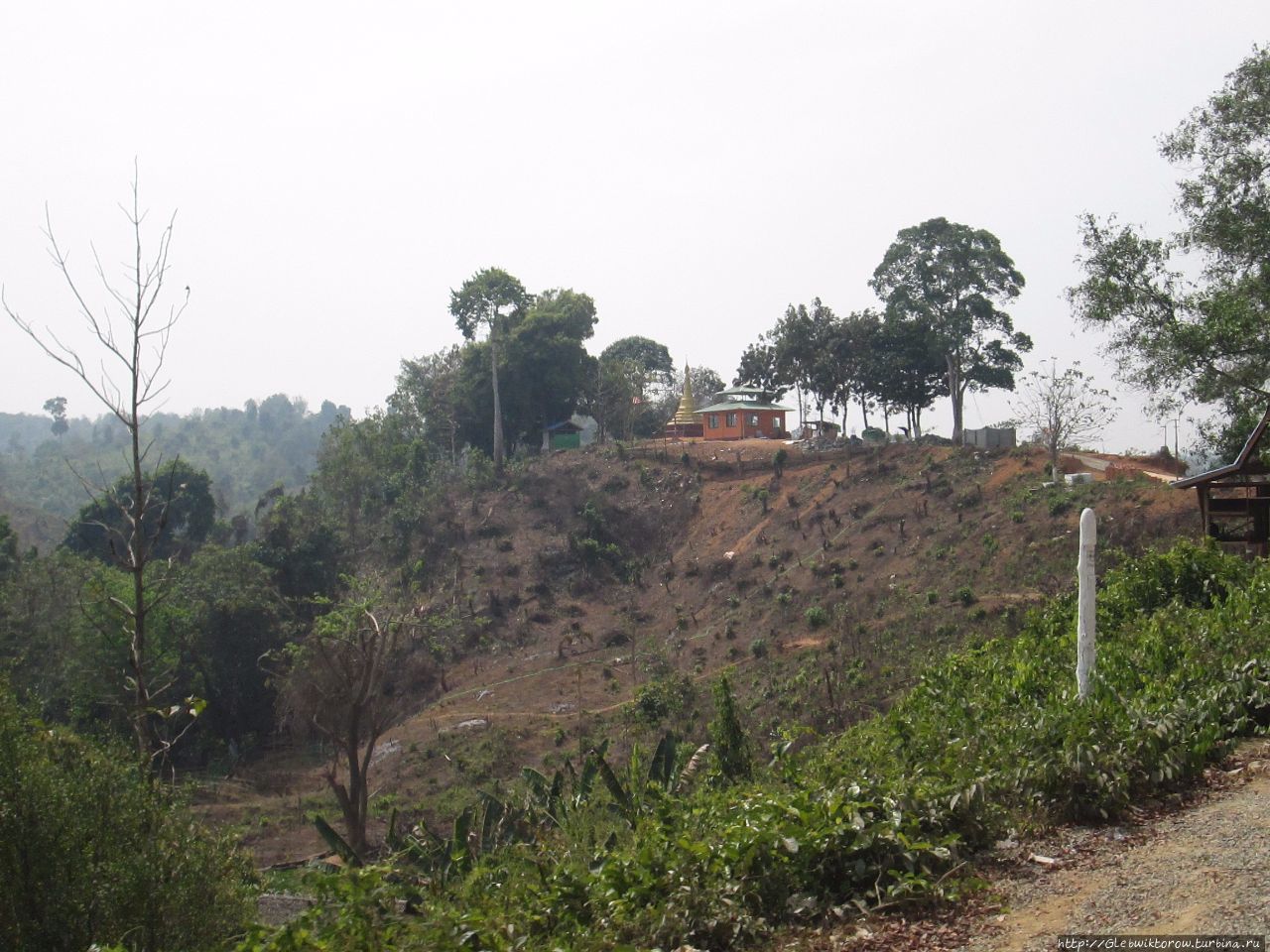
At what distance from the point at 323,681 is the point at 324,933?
2676cm

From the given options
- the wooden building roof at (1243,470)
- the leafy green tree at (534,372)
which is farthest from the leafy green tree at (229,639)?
the wooden building roof at (1243,470)

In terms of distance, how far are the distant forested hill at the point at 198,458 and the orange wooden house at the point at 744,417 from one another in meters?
18.6

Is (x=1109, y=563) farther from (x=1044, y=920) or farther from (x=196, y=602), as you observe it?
(x=196, y=602)

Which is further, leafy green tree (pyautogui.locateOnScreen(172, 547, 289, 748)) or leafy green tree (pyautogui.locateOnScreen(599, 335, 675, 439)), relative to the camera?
leafy green tree (pyautogui.locateOnScreen(599, 335, 675, 439))

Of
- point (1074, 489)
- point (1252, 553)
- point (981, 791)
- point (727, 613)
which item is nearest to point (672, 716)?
point (727, 613)

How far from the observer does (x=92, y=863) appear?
7641mm

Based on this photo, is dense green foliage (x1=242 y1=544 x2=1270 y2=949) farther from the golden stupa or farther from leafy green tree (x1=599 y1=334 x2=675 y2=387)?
leafy green tree (x1=599 y1=334 x2=675 y2=387)

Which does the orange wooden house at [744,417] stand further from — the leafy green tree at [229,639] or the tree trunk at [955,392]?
the leafy green tree at [229,639]

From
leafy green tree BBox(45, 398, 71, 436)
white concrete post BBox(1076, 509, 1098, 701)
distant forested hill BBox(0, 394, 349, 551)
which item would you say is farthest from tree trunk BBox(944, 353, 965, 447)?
leafy green tree BBox(45, 398, 71, 436)

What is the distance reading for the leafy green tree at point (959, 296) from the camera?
37625mm

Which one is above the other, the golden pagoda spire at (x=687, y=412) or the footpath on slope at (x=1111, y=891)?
the golden pagoda spire at (x=687, y=412)

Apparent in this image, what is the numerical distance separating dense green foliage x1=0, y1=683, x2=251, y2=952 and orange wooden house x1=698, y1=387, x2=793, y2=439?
38821 mm

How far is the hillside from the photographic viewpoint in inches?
1019

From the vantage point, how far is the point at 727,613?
32.9 meters
